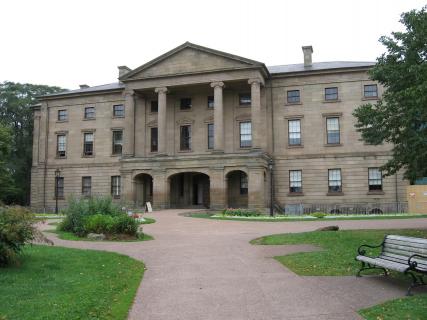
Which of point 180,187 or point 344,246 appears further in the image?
point 180,187

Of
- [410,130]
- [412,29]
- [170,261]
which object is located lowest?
[170,261]

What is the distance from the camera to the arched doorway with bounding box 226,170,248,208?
148 ft

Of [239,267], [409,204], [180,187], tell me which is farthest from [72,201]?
[409,204]

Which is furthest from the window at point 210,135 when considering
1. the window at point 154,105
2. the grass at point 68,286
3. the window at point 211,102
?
the grass at point 68,286

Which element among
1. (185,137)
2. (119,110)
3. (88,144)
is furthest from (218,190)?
(88,144)

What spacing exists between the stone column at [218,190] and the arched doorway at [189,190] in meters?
5.89

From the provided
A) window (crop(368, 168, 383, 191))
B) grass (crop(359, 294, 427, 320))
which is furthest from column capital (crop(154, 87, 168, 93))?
grass (crop(359, 294, 427, 320))

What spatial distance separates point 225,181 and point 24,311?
3353 centimetres

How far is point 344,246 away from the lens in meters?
14.9

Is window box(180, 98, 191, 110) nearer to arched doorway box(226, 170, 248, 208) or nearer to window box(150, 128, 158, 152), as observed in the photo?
window box(150, 128, 158, 152)

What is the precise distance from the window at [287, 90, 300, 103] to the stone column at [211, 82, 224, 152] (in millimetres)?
7078

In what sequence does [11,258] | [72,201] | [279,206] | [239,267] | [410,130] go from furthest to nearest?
[279,206], [72,201], [410,130], [239,267], [11,258]

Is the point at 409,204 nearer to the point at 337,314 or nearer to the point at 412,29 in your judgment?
the point at 412,29

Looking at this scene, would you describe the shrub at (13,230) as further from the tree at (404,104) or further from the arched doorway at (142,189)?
the arched doorway at (142,189)
